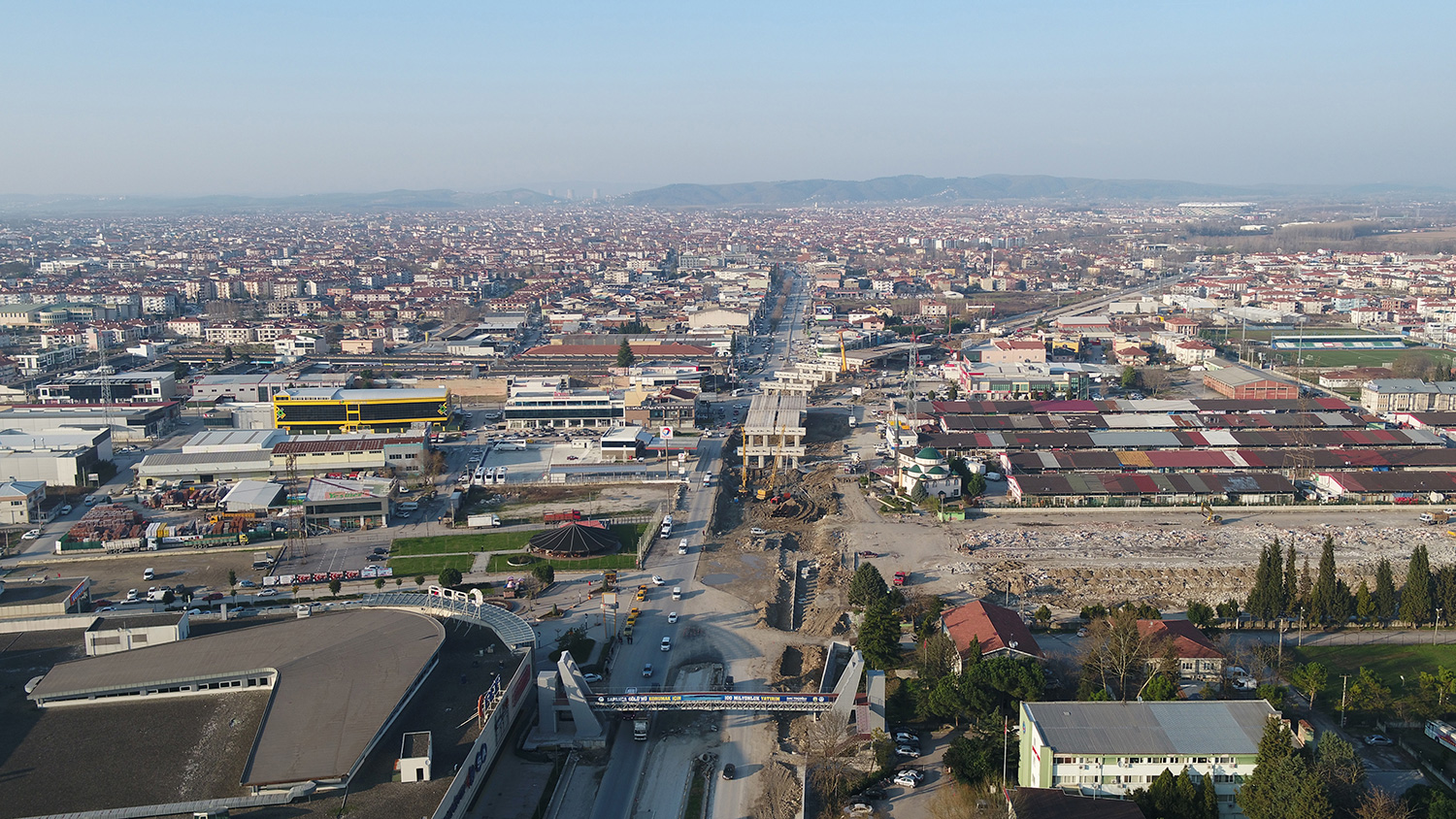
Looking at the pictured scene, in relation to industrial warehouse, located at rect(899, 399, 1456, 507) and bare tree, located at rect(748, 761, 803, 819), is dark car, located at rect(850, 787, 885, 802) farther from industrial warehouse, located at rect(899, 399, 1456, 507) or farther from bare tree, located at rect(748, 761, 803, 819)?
industrial warehouse, located at rect(899, 399, 1456, 507)

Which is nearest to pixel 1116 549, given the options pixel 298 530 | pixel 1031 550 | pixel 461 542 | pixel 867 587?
pixel 1031 550

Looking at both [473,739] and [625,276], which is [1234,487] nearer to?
[473,739]

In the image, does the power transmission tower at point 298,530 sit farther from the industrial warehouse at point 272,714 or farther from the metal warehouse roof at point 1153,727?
the metal warehouse roof at point 1153,727

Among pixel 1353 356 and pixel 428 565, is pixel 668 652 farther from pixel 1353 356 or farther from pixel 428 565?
pixel 1353 356

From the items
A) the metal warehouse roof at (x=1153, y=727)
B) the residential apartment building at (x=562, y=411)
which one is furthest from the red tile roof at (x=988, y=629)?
the residential apartment building at (x=562, y=411)

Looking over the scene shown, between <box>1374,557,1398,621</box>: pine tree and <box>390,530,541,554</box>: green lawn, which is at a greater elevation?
<box>1374,557,1398,621</box>: pine tree

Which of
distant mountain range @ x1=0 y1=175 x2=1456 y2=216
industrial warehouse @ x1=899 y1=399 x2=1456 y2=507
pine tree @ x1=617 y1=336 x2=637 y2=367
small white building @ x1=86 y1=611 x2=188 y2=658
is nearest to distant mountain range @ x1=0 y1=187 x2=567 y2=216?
distant mountain range @ x1=0 y1=175 x2=1456 y2=216
